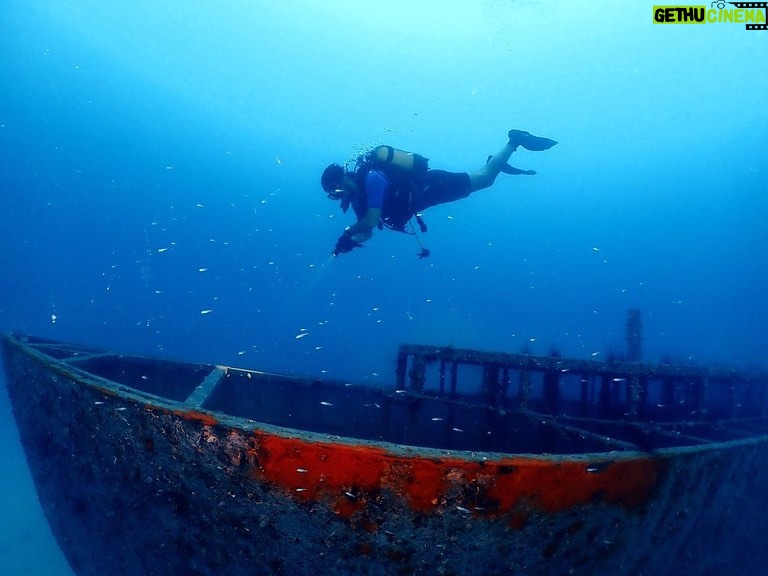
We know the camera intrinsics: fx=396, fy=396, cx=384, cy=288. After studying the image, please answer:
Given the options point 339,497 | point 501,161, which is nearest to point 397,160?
point 501,161

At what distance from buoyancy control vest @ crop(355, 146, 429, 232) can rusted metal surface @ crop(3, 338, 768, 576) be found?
4.95 meters

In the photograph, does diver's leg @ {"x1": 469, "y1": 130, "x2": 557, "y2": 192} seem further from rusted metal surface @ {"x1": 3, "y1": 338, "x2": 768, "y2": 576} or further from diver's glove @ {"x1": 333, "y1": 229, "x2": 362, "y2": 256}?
rusted metal surface @ {"x1": 3, "y1": 338, "x2": 768, "y2": 576}

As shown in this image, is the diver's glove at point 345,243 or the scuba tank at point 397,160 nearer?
the diver's glove at point 345,243

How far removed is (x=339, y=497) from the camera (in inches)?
69.7

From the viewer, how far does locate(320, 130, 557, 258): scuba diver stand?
614cm

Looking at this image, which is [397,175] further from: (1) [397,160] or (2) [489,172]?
(2) [489,172]

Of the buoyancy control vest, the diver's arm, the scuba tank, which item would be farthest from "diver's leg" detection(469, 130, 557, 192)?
the diver's arm

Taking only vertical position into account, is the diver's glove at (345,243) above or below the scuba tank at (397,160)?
below

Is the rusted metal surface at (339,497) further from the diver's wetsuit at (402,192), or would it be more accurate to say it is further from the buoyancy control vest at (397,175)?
the buoyancy control vest at (397,175)

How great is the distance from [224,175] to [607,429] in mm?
126300

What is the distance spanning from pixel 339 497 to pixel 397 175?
6128 mm

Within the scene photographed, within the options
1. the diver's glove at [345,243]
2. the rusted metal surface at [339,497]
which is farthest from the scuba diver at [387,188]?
the rusted metal surface at [339,497]

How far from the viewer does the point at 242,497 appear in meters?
1.89

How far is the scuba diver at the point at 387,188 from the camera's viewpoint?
614cm
